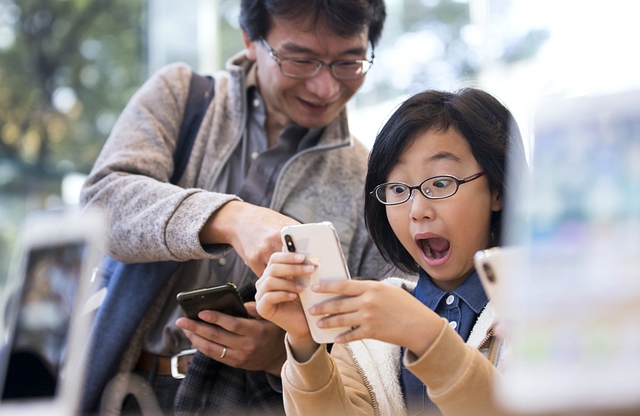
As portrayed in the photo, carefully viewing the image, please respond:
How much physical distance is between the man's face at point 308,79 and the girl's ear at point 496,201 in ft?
1.80

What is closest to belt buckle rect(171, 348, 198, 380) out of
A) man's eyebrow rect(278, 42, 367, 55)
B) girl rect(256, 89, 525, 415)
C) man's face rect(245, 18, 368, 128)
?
girl rect(256, 89, 525, 415)

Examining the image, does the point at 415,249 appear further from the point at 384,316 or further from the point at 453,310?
the point at 384,316

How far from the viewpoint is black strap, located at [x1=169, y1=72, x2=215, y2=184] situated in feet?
5.80

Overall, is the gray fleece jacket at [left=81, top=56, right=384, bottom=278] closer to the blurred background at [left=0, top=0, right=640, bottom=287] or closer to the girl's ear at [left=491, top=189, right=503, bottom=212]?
the girl's ear at [left=491, top=189, right=503, bottom=212]

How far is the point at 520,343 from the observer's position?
0.58 meters

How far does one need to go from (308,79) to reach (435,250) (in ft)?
2.02

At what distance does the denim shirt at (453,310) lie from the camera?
1.29 metres

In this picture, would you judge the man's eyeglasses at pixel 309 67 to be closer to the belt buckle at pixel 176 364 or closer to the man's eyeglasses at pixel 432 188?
the man's eyeglasses at pixel 432 188

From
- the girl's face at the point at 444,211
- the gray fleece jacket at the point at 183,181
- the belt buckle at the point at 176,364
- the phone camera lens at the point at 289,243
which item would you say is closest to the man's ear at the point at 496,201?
the girl's face at the point at 444,211

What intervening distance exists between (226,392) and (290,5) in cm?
97

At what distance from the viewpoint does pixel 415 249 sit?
4.51 feet

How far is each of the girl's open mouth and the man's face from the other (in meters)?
0.54

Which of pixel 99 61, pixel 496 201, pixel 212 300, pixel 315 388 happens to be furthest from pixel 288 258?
pixel 99 61

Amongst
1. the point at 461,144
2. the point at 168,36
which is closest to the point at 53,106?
the point at 168,36
